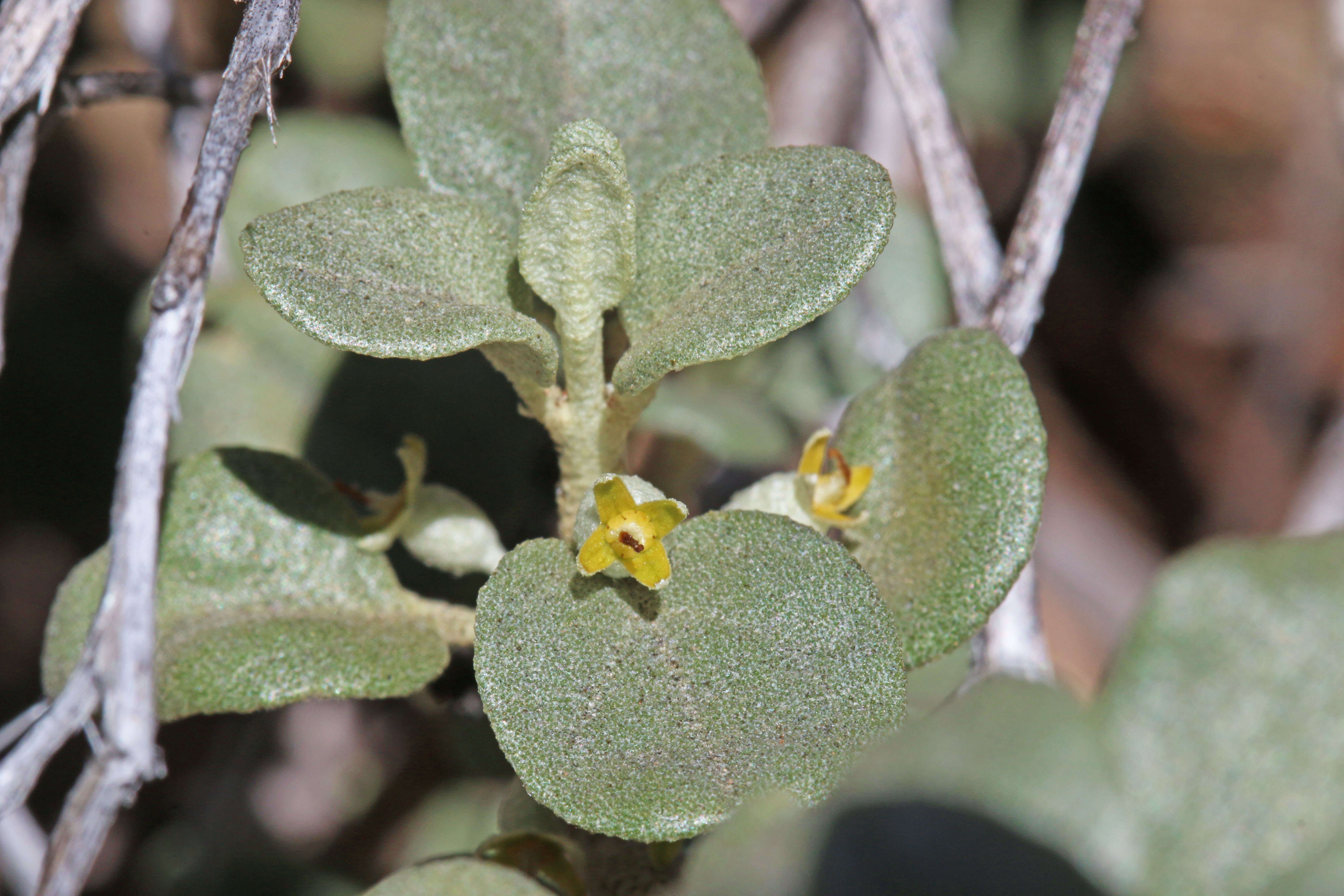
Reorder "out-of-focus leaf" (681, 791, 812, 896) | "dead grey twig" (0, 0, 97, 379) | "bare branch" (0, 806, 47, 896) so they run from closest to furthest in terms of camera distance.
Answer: "out-of-focus leaf" (681, 791, 812, 896) < "dead grey twig" (0, 0, 97, 379) < "bare branch" (0, 806, 47, 896)

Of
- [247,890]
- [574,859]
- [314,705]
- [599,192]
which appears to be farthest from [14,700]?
[599,192]

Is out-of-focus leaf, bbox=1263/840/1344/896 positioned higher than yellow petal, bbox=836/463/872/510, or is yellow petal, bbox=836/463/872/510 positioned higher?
yellow petal, bbox=836/463/872/510

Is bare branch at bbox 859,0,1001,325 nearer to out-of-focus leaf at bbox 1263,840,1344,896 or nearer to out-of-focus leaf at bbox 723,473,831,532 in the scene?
out-of-focus leaf at bbox 723,473,831,532

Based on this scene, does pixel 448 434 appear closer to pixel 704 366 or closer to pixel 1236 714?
pixel 704 366

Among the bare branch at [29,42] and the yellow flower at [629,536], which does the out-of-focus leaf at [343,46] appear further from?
the yellow flower at [629,536]

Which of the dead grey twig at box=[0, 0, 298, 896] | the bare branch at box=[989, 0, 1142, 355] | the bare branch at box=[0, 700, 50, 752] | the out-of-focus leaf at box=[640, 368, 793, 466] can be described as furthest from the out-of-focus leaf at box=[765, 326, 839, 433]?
the bare branch at box=[0, 700, 50, 752]

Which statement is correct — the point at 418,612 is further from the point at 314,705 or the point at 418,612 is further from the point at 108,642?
the point at 314,705

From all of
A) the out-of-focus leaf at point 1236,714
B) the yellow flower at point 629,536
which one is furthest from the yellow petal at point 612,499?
the out-of-focus leaf at point 1236,714
